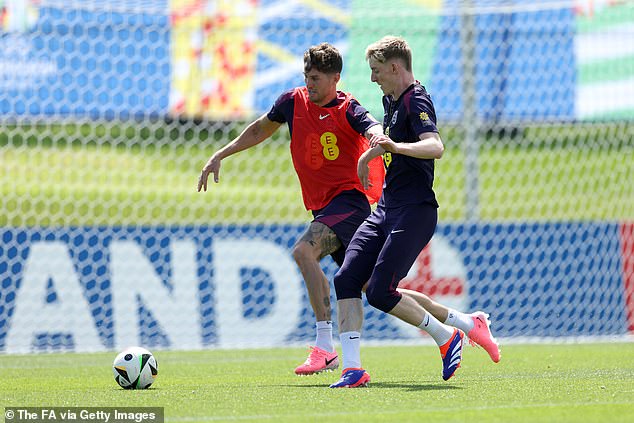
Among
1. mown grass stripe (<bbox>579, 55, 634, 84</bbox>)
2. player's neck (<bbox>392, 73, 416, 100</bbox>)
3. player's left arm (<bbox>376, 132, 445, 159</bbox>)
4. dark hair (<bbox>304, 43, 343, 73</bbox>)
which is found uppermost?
dark hair (<bbox>304, 43, 343, 73</bbox>)

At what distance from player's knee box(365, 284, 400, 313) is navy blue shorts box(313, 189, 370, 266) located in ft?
3.49

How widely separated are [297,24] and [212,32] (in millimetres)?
2056

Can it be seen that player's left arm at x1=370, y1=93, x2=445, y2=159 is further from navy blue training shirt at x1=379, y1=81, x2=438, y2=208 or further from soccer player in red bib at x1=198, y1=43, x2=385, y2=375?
soccer player in red bib at x1=198, y1=43, x2=385, y2=375

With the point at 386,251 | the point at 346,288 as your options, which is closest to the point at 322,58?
the point at 386,251

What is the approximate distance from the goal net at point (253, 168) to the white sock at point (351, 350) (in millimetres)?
4703

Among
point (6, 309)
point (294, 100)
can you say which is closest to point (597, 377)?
point (294, 100)

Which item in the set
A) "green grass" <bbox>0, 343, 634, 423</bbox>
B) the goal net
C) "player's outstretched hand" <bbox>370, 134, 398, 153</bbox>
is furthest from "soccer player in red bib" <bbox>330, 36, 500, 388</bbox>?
the goal net

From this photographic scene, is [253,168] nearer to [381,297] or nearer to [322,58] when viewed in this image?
[322,58]

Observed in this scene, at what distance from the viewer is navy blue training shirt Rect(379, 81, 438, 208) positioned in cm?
661

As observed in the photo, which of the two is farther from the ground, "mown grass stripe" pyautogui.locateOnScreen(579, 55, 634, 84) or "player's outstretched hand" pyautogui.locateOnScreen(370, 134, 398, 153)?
"player's outstretched hand" pyautogui.locateOnScreen(370, 134, 398, 153)

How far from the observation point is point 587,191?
16.5 m

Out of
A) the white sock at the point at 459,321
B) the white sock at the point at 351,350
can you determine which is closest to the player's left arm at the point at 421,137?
the white sock at the point at 351,350

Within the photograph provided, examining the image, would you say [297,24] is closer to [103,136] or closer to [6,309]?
[103,136]

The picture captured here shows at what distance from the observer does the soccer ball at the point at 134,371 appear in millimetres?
6738
